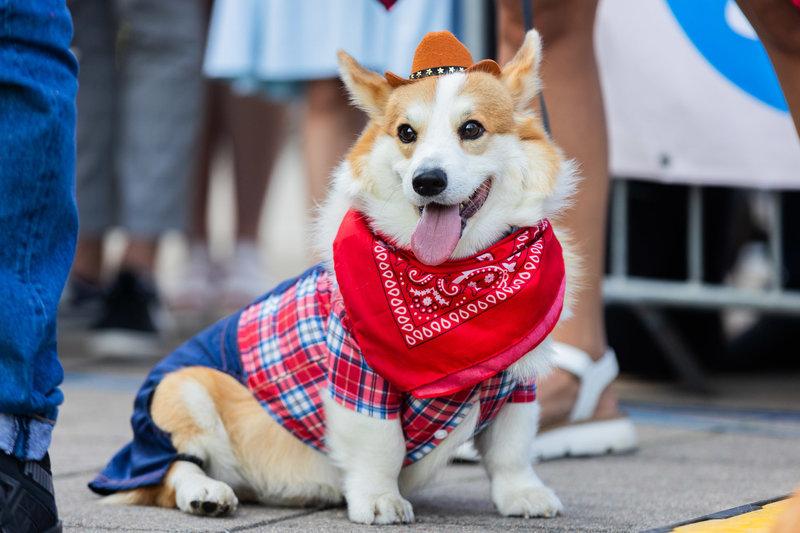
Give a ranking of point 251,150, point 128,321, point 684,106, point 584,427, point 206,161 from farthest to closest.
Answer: point 206,161 → point 251,150 → point 128,321 → point 684,106 → point 584,427

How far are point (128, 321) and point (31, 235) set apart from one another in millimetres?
2638

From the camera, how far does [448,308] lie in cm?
186

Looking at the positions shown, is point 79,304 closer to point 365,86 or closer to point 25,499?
point 365,86

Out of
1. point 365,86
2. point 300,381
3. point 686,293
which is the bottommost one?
point 686,293

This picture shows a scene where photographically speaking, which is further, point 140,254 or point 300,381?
point 140,254

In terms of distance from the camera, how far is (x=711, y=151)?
3650mm

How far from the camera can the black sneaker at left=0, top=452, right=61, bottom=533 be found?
145 centimetres

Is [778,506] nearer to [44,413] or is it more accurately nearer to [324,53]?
[44,413]

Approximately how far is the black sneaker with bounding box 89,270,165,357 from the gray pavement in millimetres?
232

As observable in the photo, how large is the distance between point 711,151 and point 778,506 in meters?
2.07

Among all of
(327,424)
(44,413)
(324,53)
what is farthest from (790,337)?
(44,413)

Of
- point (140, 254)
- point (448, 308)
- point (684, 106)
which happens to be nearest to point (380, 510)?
point (448, 308)

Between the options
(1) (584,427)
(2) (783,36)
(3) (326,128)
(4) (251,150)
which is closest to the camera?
(2) (783,36)

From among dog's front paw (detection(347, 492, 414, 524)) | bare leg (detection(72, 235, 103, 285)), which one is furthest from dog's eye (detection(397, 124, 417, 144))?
bare leg (detection(72, 235, 103, 285))
